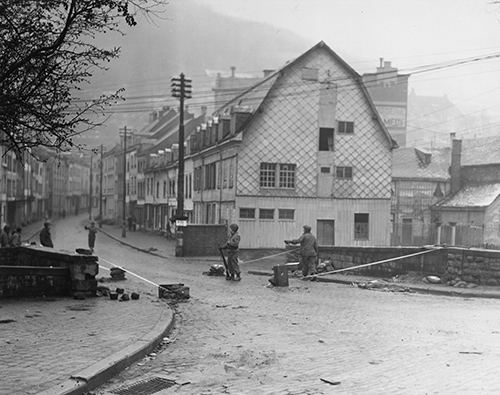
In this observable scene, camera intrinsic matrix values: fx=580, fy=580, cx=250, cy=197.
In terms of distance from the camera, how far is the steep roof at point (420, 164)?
4738cm

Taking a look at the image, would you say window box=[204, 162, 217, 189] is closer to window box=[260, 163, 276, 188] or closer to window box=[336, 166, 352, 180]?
window box=[260, 163, 276, 188]

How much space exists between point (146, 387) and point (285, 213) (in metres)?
27.7

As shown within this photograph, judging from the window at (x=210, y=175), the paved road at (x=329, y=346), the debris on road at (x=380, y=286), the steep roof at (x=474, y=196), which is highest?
the window at (x=210, y=175)

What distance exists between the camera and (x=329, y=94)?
34719 mm

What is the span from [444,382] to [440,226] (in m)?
40.9

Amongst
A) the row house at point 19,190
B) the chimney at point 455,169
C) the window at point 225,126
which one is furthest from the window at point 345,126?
the row house at point 19,190

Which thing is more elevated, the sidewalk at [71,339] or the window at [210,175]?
the window at [210,175]

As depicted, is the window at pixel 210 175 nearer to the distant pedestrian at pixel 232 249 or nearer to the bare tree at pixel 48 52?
the distant pedestrian at pixel 232 249

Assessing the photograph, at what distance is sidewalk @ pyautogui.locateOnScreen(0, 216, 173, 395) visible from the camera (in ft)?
21.0

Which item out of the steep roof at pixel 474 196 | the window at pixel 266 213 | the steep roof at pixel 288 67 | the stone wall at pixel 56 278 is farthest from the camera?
the steep roof at pixel 474 196

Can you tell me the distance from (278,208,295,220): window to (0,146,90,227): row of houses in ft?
40.8

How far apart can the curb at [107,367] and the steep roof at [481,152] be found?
1676 inches

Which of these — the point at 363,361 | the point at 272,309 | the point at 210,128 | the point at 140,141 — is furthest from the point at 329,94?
the point at 140,141

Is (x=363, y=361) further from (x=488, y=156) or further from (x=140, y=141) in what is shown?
(x=140, y=141)
